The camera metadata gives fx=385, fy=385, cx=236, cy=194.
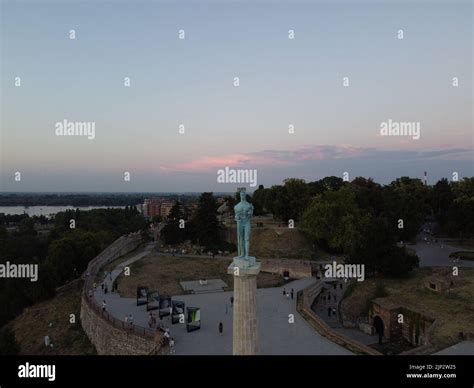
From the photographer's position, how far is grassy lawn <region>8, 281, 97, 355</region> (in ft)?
72.8

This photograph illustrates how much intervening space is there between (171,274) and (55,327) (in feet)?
28.6

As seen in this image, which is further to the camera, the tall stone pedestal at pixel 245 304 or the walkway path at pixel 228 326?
the walkway path at pixel 228 326

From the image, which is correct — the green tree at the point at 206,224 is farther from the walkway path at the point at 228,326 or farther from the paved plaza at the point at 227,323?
the walkway path at the point at 228,326

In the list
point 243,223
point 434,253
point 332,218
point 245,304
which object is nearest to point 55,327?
point 245,304

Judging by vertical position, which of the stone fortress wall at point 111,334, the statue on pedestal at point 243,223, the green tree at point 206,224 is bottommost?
the stone fortress wall at point 111,334

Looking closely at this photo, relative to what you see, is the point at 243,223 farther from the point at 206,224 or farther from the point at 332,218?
the point at 206,224

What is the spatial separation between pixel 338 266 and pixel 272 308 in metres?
11.3

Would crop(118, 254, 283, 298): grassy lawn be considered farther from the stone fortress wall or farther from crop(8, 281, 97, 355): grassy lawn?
crop(8, 281, 97, 355): grassy lawn

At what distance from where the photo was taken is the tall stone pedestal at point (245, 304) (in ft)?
35.4

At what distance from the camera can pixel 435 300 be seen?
71.2 feet

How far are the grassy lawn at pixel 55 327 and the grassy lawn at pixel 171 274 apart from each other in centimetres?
372

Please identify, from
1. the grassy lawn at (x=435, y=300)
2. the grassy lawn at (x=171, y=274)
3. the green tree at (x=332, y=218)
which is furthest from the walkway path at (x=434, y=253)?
the grassy lawn at (x=171, y=274)

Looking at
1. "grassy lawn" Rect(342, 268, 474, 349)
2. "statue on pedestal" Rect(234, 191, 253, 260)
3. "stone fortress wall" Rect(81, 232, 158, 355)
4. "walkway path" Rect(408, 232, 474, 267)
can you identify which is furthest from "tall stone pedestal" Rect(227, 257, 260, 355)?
"walkway path" Rect(408, 232, 474, 267)
